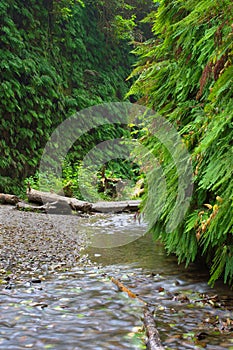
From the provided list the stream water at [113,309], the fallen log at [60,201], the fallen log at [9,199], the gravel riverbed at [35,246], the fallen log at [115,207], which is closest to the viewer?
the stream water at [113,309]

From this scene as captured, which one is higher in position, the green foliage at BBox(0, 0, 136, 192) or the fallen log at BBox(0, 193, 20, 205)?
the green foliage at BBox(0, 0, 136, 192)

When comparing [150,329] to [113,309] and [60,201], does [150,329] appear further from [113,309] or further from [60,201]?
[60,201]

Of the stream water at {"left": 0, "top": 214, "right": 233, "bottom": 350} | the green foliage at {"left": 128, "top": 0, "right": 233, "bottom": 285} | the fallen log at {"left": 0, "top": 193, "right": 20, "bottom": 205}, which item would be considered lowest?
the stream water at {"left": 0, "top": 214, "right": 233, "bottom": 350}

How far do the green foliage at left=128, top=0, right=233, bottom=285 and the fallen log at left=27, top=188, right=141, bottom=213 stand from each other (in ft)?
16.5

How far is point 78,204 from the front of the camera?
359 inches

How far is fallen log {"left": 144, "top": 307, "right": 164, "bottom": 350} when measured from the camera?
84.2 inches

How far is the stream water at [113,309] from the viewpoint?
7.43 feet

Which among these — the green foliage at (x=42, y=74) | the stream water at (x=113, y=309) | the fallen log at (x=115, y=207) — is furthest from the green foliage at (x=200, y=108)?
the green foliage at (x=42, y=74)

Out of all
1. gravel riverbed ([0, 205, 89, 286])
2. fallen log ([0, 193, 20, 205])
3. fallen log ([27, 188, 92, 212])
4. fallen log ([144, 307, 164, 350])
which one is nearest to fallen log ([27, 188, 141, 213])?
fallen log ([27, 188, 92, 212])

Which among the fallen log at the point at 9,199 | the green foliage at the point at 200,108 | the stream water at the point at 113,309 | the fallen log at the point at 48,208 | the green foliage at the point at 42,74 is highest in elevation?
the green foliage at the point at 42,74

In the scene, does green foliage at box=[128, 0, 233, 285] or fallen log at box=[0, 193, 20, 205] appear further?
fallen log at box=[0, 193, 20, 205]

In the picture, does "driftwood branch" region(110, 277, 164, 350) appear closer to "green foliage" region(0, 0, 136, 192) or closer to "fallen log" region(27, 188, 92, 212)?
"fallen log" region(27, 188, 92, 212)

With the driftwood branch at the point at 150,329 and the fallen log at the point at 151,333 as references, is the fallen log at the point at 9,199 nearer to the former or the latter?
the driftwood branch at the point at 150,329

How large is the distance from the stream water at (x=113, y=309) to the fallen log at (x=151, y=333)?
0.05 m
